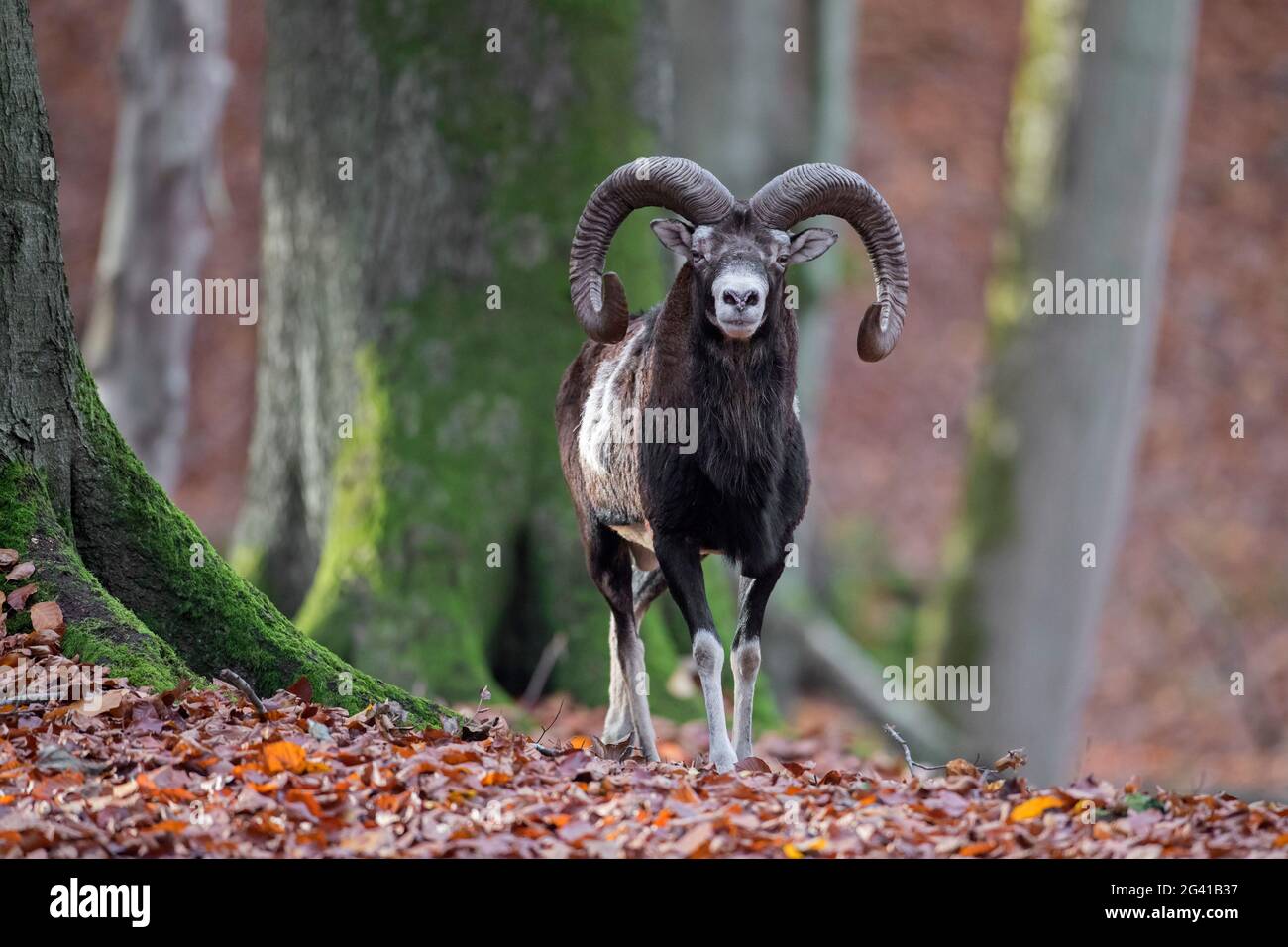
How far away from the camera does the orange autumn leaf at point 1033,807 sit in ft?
18.0

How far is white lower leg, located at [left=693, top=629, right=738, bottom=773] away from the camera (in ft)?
22.5

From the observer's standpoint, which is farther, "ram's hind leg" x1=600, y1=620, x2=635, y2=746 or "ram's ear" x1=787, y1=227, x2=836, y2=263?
"ram's hind leg" x1=600, y1=620, x2=635, y2=746

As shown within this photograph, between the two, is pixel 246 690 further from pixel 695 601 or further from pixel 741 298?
pixel 741 298

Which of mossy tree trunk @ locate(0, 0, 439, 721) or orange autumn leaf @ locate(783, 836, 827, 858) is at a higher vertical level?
mossy tree trunk @ locate(0, 0, 439, 721)

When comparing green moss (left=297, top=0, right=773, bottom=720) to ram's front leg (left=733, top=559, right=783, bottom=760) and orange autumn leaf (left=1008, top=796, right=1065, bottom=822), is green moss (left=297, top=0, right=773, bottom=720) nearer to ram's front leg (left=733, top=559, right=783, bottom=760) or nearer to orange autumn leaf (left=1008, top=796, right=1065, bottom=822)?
ram's front leg (left=733, top=559, right=783, bottom=760)

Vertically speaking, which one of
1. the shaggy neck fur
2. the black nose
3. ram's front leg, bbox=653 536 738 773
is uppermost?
the black nose

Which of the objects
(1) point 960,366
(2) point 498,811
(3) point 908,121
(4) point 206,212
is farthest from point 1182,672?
(2) point 498,811

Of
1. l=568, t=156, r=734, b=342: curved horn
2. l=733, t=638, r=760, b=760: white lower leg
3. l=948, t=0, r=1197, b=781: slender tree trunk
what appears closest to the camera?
l=568, t=156, r=734, b=342: curved horn

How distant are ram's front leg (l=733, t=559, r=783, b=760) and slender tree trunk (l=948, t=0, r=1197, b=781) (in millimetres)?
8522

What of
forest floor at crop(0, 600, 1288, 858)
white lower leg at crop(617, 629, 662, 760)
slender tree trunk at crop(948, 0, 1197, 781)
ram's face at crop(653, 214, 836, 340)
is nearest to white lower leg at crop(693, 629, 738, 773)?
forest floor at crop(0, 600, 1288, 858)

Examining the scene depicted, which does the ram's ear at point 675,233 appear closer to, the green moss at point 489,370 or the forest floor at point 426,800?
the forest floor at point 426,800

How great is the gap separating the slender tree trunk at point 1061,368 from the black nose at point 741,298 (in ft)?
29.8

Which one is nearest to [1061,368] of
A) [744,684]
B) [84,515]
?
[744,684]

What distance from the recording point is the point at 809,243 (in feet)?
23.9
